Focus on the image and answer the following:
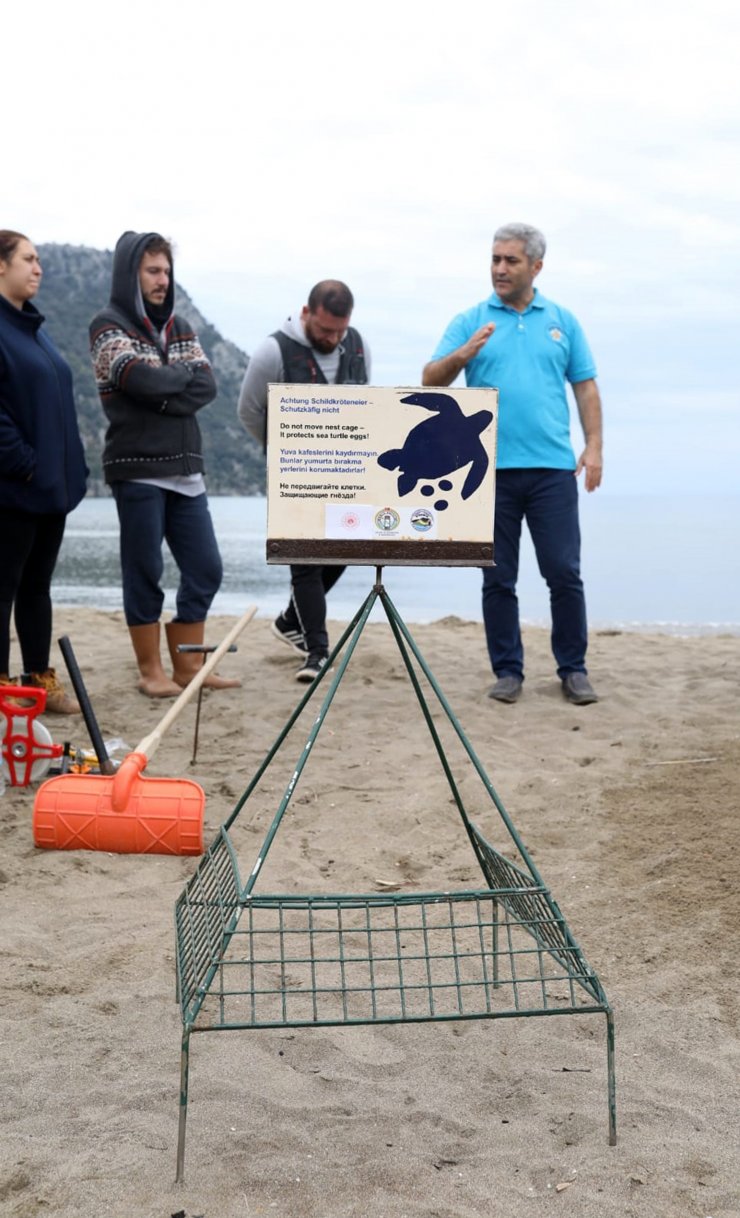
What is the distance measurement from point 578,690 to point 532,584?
10253 millimetres

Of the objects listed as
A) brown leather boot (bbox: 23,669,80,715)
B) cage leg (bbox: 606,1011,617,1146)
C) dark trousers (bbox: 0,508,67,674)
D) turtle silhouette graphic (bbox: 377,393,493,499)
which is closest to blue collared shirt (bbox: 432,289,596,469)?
dark trousers (bbox: 0,508,67,674)

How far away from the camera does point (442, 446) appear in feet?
9.15

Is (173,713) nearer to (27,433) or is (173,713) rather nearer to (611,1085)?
(27,433)

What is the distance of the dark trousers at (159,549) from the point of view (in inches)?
238

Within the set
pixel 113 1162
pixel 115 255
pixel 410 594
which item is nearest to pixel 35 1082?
pixel 113 1162

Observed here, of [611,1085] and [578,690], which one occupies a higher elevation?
[611,1085]

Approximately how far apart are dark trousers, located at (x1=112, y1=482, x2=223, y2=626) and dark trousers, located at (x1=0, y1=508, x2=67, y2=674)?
427 mm

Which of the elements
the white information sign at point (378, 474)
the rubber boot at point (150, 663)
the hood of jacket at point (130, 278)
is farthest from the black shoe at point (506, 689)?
the white information sign at point (378, 474)

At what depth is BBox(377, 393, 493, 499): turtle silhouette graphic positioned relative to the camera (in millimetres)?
2777

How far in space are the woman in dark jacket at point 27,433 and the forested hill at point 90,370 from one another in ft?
87.1

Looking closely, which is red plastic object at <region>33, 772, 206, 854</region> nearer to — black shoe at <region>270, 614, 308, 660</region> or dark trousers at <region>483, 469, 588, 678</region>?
dark trousers at <region>483, 469, 588, 678</region>

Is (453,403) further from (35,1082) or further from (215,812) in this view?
(215,812)

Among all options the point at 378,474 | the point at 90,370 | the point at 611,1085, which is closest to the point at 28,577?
the point at 378,474

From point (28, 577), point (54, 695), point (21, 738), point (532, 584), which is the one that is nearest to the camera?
point (21, 738)
